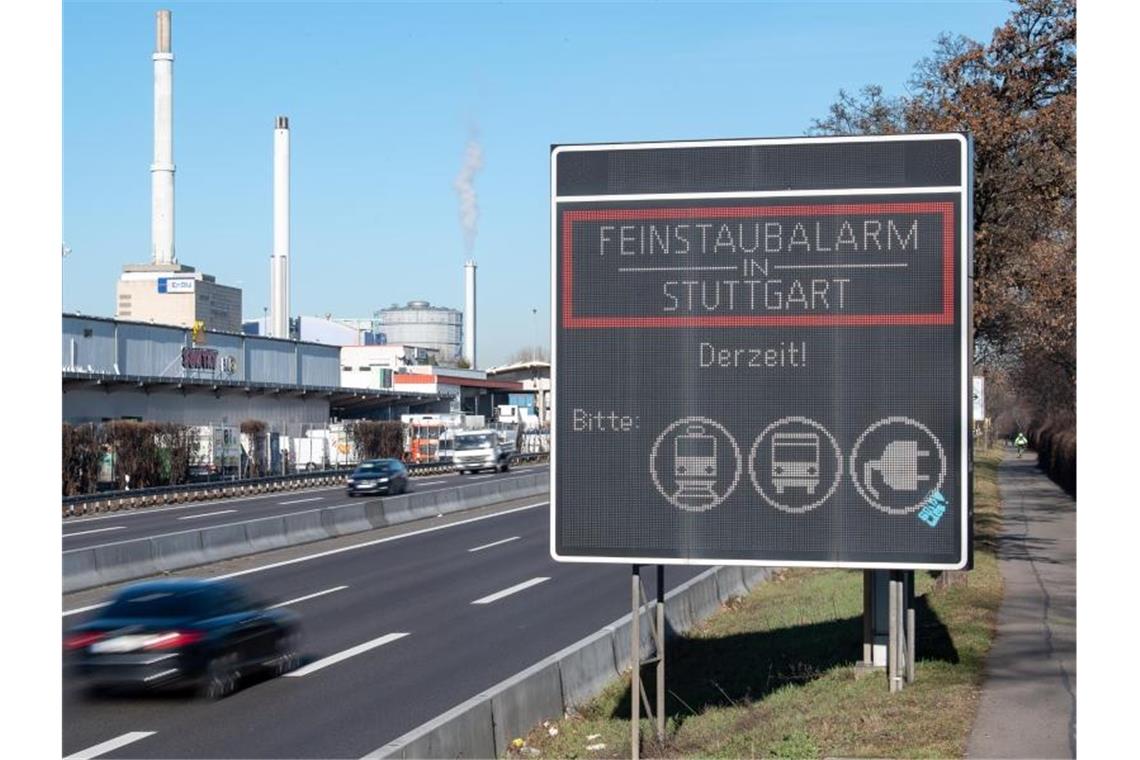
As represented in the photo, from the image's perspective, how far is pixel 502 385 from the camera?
393 ft

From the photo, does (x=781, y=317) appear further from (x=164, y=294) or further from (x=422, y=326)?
(x=422, y=326)

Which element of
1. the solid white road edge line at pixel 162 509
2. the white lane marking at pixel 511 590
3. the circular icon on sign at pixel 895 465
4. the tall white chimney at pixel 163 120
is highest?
the tall white chimney at pixel 163 120

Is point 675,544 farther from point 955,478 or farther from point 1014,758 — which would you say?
point 1014,758

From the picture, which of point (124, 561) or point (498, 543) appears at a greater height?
point (124, 561)

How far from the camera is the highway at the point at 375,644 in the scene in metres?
12.9

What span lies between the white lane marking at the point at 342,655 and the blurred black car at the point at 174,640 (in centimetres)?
Result: 49

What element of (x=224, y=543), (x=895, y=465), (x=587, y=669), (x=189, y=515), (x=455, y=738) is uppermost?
(x=895, y=465)

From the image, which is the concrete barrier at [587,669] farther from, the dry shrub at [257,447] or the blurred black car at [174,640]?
the dry shrub at [257,447]

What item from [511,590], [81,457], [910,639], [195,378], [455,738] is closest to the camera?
[455,738]

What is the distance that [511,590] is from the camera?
24625mm

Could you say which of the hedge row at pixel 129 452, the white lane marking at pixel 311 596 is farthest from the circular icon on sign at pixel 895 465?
the hedge row at pixel 129 452

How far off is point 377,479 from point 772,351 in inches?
1637

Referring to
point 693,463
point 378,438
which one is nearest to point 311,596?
point 693,463
